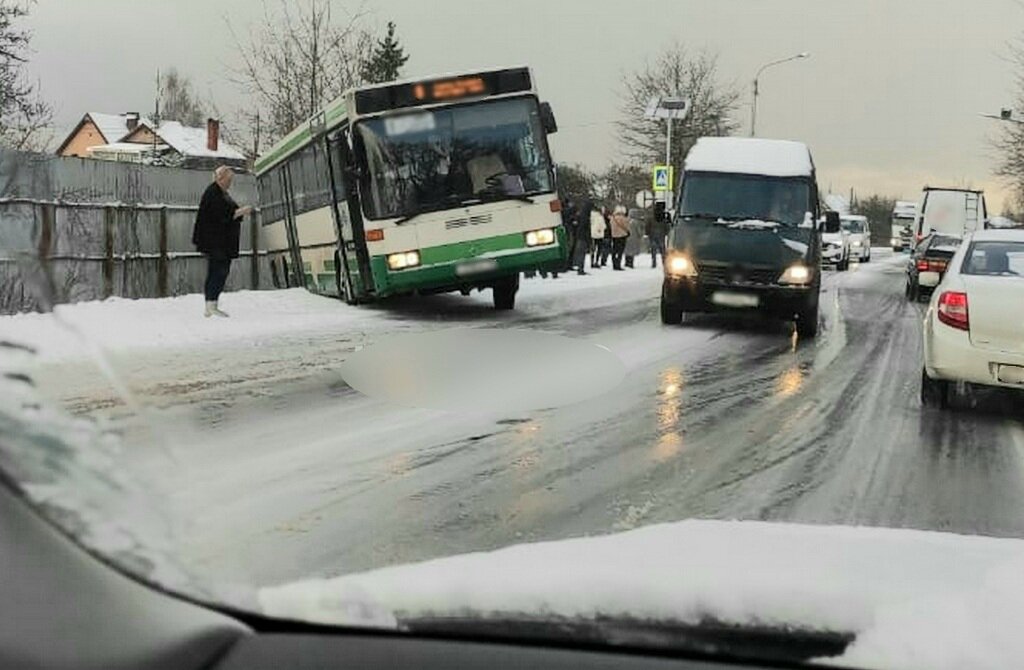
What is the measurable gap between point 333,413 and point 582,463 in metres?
2.19

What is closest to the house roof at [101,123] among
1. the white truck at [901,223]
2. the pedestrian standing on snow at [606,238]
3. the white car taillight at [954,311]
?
the white car taillight at [954,311]

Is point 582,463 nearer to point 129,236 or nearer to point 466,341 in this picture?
point 466,341

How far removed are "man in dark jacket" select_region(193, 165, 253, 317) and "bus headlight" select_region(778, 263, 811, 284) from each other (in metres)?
7.08

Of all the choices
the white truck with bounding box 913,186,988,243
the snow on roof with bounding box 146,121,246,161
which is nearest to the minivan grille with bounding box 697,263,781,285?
the snow on roof with bounding box 146,121,246,161

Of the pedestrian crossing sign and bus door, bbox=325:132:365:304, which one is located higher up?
the pedestrian crossing sign

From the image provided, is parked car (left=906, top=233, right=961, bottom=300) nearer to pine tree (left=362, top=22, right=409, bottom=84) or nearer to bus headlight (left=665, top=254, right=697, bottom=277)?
bus headlight (left=665, top=254, right=697, bottom=277)

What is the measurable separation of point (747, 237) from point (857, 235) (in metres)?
Answer: 33.7

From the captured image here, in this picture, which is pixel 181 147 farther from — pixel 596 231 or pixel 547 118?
pixel 547 118

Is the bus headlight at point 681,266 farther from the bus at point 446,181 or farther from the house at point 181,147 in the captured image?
the house at point 181,147

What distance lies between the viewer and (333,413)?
24.5 ft

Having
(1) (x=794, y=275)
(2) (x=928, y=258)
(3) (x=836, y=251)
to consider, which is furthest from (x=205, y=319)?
(3) (x=836, y=251)

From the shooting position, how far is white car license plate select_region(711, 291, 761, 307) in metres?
13.3

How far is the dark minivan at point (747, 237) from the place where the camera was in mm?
13234

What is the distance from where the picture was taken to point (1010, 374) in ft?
25.4
